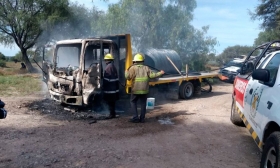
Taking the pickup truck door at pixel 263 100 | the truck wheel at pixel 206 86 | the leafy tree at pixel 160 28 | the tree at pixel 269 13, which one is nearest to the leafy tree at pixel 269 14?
the tree at pixel 269 13

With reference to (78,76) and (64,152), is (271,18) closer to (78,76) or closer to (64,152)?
(78,76)

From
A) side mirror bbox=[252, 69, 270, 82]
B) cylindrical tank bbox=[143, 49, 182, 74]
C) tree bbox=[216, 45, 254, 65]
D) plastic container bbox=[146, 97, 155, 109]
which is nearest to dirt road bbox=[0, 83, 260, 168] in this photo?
plastic container bbox=[146, 97, 155, 109]

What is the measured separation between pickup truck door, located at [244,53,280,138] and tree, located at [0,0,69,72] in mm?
22608

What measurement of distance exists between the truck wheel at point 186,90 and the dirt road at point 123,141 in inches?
88.2

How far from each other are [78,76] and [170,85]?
3965 mm

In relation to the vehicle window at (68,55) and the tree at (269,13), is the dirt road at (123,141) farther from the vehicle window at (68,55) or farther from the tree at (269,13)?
the tree at (269,13)

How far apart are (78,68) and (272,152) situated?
5485 mm

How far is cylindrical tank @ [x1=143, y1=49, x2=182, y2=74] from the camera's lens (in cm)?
1063

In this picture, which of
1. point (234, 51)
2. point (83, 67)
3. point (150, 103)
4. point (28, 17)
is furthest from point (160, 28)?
point (234, 51)

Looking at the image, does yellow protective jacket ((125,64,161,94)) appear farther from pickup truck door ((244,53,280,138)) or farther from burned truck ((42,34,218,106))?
pickup truck door ((244,53,280,138))

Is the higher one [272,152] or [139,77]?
[139,77]

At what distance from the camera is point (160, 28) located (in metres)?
18.1

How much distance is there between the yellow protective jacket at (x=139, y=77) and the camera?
7176 mm

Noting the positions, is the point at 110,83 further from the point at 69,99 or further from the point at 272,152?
the point at 272,152
